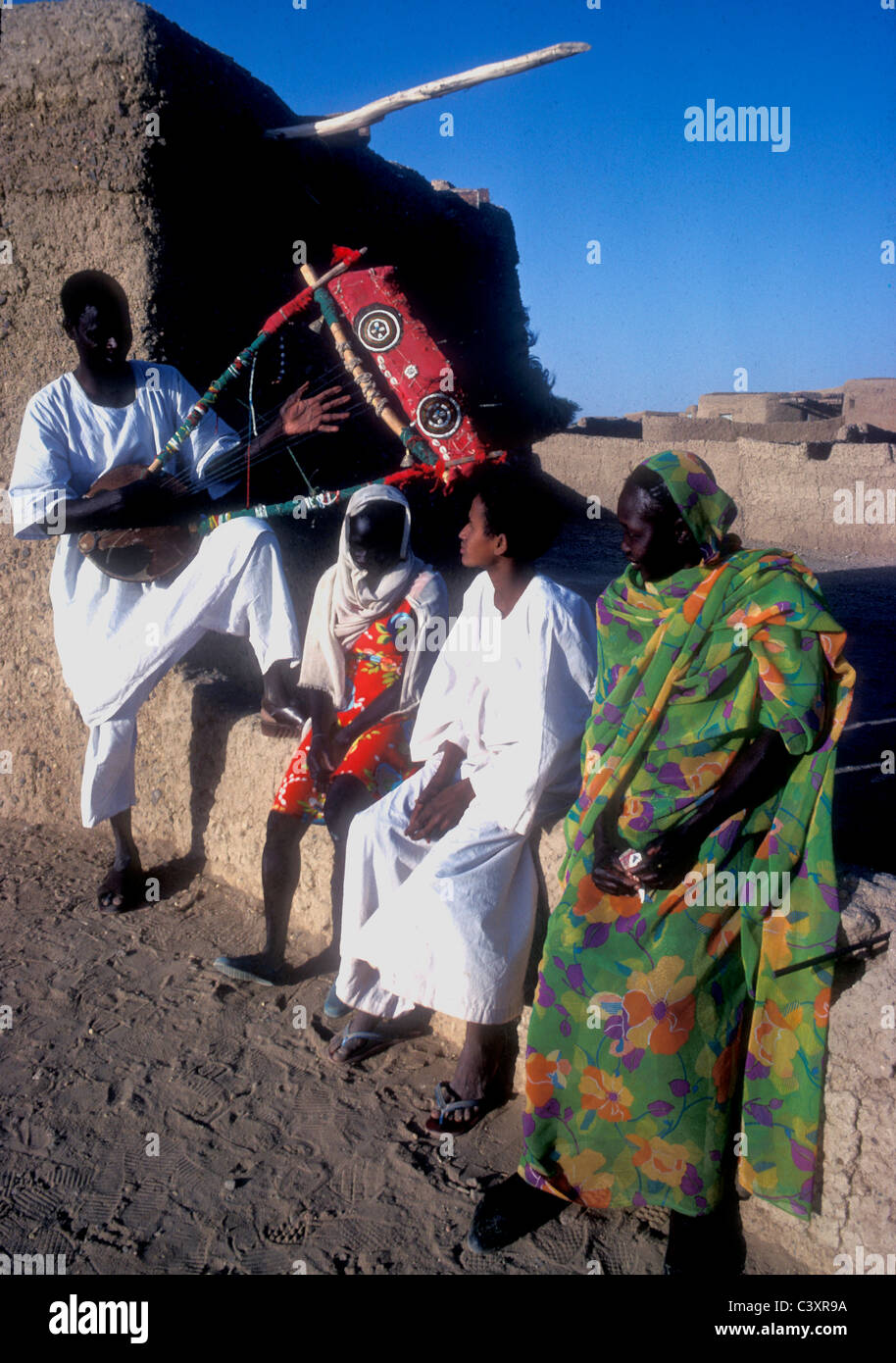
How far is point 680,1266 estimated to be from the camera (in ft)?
6.94

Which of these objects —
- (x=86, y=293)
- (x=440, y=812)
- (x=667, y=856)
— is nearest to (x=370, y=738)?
(x=440, y=812)

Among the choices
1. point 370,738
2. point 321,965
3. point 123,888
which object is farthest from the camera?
point 123,888

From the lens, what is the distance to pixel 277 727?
11.8ft

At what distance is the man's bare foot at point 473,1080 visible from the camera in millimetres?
2621

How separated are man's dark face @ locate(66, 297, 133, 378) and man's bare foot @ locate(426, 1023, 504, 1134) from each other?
2.83m

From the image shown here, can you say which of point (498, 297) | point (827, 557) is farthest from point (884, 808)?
point (827, 557)

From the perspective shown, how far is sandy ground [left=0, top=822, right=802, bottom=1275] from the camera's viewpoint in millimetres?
2250

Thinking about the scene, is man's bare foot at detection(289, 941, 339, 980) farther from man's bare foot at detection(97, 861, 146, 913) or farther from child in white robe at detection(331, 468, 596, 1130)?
man's bare foot at detection(97, 861, 146, 913)

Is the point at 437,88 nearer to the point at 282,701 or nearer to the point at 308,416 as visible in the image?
the point at 308,416

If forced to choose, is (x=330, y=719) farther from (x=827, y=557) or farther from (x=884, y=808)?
(x=827, y=557)

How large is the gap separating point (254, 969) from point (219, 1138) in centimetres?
73

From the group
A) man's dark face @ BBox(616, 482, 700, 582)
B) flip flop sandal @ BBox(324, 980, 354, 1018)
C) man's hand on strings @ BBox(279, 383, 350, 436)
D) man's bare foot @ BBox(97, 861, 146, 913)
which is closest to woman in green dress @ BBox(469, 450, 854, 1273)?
man's dark face @ BBox(616, 482, 700, 582)

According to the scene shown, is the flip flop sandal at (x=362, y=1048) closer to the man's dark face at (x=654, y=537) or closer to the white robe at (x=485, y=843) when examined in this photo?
the white robe at (x=485, y=843)

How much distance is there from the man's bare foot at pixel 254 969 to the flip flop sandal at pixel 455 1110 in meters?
0.85
